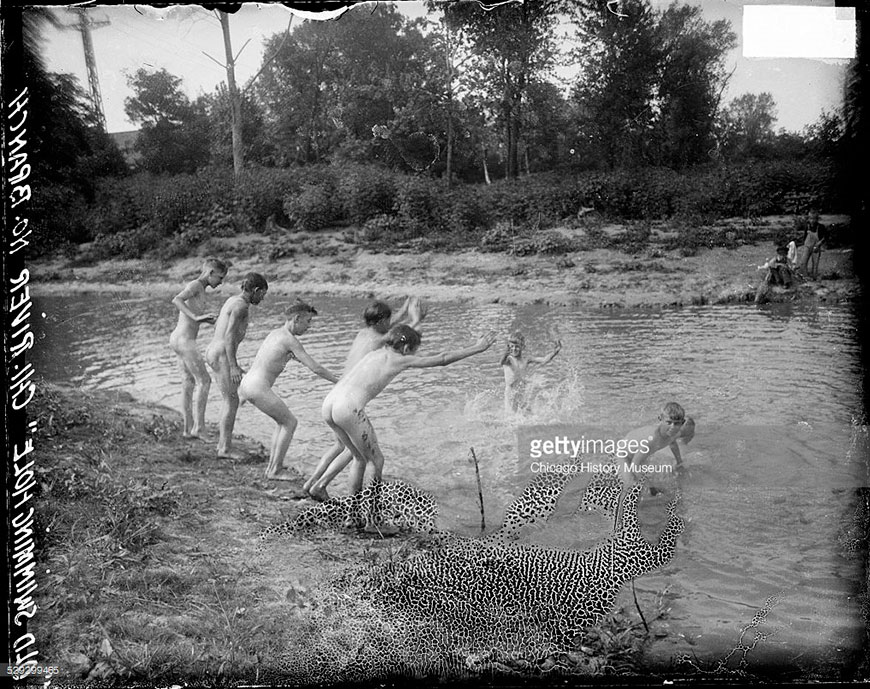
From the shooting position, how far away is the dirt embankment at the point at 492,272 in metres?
4.39

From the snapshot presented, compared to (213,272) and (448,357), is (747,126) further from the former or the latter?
(213,272)

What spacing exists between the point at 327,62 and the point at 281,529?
3.06 metres

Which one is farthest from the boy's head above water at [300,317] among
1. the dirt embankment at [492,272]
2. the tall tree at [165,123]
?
the tall tree at [165,123]

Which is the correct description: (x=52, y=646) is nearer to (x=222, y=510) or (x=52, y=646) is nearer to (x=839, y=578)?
(x=222, y=510)

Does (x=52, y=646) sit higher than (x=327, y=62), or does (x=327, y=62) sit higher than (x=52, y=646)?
(x=327, y=62)

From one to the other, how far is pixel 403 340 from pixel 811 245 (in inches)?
107

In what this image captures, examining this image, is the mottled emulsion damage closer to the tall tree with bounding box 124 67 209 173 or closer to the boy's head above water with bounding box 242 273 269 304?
the boy's head above water with bounding box 242 273 269 304

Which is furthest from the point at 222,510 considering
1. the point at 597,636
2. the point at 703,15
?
the point at 703,15

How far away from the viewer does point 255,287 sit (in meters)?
4.41

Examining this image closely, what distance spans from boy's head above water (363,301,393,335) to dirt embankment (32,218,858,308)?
0.16m

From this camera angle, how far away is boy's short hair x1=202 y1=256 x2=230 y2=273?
4.47 metres

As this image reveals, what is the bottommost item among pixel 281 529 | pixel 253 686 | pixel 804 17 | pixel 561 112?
pixel 253 686

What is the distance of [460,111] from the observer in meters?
4.58
